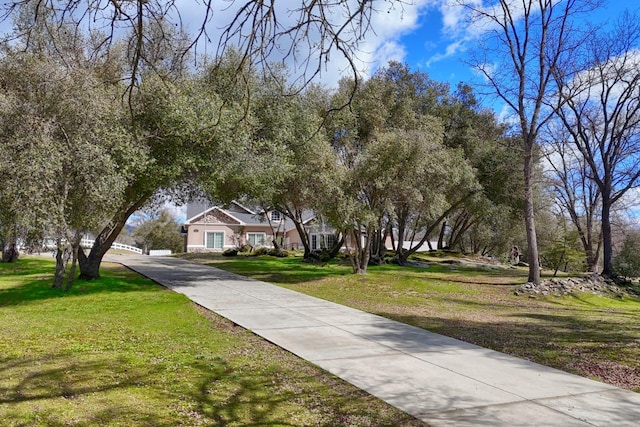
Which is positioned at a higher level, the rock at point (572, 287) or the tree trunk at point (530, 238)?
the tree trunk at point (530, 238)

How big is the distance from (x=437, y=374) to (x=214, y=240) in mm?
37342

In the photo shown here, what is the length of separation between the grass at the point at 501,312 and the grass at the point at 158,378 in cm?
340

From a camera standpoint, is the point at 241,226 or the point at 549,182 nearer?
the point at 549,182

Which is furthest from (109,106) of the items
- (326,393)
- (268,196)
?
(326,393)

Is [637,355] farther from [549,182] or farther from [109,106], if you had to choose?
[549,182]

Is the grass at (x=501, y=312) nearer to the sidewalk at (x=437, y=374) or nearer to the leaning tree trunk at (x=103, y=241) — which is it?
the sidewalk at (x=437, y=374)

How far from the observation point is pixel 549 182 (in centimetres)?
2856

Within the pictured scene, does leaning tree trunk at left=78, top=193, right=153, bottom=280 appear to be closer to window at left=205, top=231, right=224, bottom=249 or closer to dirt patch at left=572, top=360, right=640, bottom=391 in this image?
dirt patch at left=572, top=360, right=640, bottom=391

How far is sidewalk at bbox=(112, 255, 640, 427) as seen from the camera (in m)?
4.64

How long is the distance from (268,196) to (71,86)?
22.8ft

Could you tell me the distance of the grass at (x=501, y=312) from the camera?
7145mm

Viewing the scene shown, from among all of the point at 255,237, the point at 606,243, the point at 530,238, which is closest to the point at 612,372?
the point at 530,238

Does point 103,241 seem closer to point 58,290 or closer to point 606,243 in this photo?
point 58,290

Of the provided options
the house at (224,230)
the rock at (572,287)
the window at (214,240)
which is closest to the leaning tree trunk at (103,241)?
the rock at (572,287)
